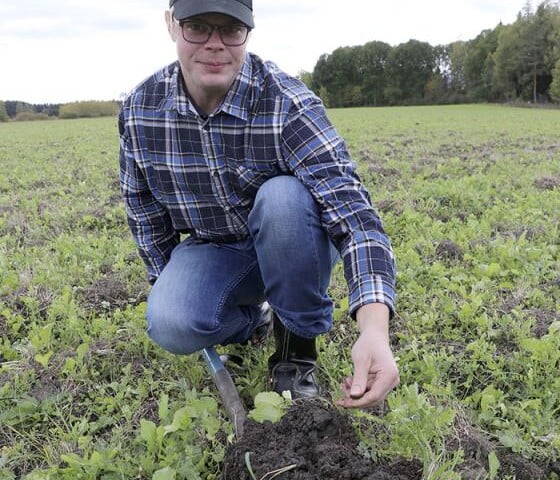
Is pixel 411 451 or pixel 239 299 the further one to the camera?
pixel 239 299

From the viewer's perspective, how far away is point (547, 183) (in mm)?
5996

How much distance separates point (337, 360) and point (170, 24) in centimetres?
162

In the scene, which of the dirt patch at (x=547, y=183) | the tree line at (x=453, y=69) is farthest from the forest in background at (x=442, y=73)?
the dirt patch at (x=547, y=183)

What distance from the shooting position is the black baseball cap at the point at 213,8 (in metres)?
2.01

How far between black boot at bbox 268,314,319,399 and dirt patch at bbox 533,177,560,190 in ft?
14.4

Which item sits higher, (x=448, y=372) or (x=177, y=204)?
(x=177, y=204)

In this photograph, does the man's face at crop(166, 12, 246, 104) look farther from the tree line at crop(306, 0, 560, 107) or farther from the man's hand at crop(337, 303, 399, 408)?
the tree line at crop(306, 0, 560, 107)

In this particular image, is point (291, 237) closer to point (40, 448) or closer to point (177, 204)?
point (177, 204)

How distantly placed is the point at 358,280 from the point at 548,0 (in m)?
79.9

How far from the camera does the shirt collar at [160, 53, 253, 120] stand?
226 cm

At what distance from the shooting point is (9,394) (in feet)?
8.04

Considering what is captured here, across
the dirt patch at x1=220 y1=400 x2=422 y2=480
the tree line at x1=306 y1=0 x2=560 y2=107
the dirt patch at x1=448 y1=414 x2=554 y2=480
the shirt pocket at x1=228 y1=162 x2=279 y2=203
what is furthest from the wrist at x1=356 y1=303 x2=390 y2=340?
the tree line at x1=306 y1=0 x2=560 y2=107

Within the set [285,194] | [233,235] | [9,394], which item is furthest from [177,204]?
[9,394]

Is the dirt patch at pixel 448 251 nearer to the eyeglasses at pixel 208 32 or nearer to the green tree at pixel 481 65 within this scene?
the eyeglasses at pixel 208 32
